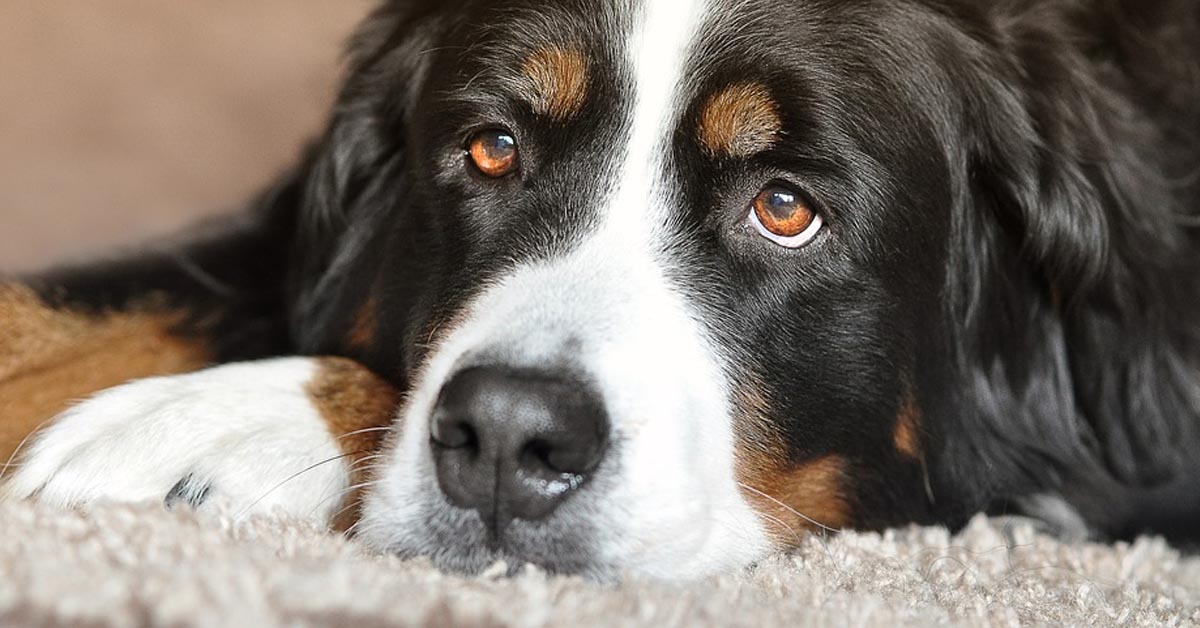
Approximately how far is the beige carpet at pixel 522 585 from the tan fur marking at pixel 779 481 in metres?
0.09

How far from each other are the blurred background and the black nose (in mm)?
1998

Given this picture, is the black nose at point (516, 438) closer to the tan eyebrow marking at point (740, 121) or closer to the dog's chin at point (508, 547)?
the dog's chin at point (508, 547)

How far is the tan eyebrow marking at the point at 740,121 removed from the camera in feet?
6.66

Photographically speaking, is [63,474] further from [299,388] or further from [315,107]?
[315,107]

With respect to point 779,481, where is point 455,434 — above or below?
above

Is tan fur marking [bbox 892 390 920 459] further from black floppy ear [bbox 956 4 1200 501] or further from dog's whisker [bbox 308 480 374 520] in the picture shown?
dog's whisker [bbox 308 480 374 520]

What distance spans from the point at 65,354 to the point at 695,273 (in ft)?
3.73

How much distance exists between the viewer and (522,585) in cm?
154

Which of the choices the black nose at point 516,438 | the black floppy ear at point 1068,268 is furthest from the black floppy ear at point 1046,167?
the black nose at point 516,438

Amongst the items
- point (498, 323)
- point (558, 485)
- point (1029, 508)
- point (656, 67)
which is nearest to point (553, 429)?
point (558, 485)

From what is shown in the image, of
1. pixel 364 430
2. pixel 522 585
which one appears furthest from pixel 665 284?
pixel 522 585

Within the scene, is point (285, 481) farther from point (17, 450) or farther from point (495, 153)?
point (495, 153)

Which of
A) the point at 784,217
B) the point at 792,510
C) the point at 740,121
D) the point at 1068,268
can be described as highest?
the point at 740,121

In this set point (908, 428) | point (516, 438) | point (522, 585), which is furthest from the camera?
point (908, 428)
